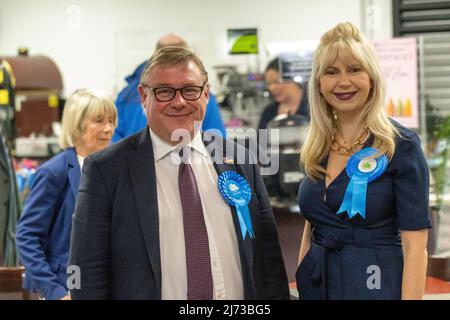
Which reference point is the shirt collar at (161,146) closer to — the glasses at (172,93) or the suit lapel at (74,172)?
the glasses at (172,93)

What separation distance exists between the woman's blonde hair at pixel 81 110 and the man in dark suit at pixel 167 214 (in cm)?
90

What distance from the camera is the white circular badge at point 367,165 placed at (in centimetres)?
168

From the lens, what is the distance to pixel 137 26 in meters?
6.23

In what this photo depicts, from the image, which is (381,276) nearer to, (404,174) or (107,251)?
(404,174)

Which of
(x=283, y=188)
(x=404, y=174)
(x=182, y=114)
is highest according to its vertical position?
(x=182, y=114)

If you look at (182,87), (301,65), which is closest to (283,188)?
(301,65)

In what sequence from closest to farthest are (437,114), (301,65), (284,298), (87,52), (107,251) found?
(107,251)
(284,298)
(301,65)
(437,114)
(87,52)

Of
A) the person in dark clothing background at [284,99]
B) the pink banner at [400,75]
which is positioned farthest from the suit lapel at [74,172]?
the pink banner at [400,75]

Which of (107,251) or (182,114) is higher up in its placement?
(182,114)

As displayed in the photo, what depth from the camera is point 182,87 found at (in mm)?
1538

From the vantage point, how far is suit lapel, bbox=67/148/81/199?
233 cm

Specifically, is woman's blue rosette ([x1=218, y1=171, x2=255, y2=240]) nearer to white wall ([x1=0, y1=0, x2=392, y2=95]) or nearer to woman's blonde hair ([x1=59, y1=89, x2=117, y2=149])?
woman's blonde hair ([x1=59, y1=89, x2=117, y2=149])

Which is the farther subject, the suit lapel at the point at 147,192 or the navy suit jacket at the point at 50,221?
the navy suit jacket at the point at 50,221
